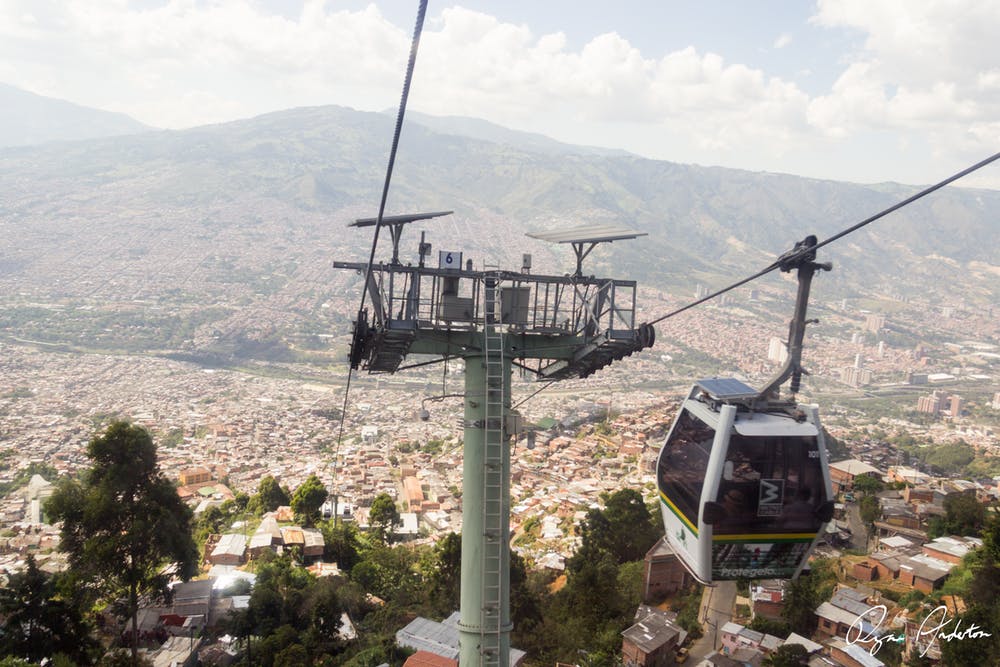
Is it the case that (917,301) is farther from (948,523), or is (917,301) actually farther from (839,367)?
(948,523)

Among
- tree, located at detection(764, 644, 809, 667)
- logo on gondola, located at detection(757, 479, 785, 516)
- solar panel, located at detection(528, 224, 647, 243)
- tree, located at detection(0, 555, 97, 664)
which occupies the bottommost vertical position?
tree, located at detection(764, 644, 809, 667)

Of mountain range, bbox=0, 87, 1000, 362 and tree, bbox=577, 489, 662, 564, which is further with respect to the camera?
mountain range, bbox=0, 87, 1000, 362

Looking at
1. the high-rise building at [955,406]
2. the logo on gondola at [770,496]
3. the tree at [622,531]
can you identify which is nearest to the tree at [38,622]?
the logo on gondola at [770,496]

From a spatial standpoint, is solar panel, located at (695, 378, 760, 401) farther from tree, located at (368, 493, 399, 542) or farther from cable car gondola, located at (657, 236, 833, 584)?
tree, located at (368, 493, 399, 542)

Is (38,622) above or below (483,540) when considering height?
below

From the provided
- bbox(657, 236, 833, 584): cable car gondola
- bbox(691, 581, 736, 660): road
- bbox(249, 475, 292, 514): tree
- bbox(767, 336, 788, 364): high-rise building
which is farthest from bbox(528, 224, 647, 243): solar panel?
bbox(767, 336, 788, 364): high-rise building

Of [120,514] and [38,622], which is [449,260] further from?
[38,622]

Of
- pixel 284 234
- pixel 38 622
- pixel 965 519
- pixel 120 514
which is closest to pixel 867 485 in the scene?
pixel 965 519

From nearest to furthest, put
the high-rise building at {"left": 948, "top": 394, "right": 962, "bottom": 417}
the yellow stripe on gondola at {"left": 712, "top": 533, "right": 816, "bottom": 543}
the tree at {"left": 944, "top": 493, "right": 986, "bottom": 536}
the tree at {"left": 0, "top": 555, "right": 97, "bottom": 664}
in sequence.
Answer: the yellow stripe on gondola at {"left": 712, "top": 533, "right": 816, "bottom": 543}, the tree at {"left": 0, "top": 555, "right": 97, "bottom": 664}, the tree at {"left": 944, "top": 493, "right": 986, "bottom": 536}, the high-rise building at {"left": 948, "top": 394, "right": 962, "bottom": 417}
